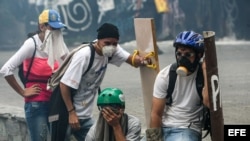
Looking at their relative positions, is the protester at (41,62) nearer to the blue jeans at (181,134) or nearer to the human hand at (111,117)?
the human hand at (111,117)

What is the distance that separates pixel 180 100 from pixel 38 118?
5.63 feet

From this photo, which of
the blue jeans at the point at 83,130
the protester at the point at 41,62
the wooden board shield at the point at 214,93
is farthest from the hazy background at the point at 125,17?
the wooden board shield at the point at 214,93

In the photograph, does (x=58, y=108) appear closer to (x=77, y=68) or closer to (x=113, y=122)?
(x=77, y=68)

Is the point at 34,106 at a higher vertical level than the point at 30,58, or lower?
lower

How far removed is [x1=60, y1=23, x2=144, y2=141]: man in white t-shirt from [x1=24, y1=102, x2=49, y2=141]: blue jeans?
41cm

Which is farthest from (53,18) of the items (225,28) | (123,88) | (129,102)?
(225,28)

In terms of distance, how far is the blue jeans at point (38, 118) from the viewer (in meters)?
6.23

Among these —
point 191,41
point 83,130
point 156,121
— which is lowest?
point 83,130

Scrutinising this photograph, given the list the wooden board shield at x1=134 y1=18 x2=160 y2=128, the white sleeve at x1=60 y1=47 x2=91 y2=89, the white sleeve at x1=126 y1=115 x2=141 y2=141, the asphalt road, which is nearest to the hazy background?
the asphalt road

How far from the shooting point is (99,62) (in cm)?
573

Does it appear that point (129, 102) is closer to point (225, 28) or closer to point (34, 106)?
point (34, 106)

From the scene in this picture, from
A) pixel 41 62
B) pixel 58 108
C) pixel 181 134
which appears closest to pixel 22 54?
pixel 41 62

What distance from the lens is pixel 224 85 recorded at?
11711 millimetres

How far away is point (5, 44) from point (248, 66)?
26.7 ft
